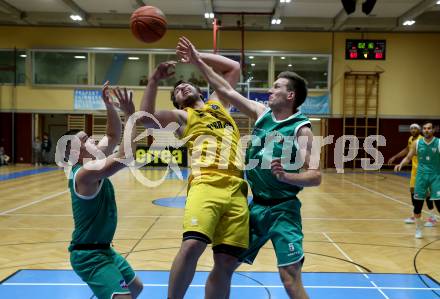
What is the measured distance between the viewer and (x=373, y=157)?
80.2 feet

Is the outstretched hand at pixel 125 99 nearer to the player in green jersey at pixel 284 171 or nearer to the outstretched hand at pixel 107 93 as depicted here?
the outstretched hand at pixel 107 93

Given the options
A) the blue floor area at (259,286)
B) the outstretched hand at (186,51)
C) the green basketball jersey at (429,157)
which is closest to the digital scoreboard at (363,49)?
the green basketball jersey at (429,157)

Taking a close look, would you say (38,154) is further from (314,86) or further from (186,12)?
(314,86)

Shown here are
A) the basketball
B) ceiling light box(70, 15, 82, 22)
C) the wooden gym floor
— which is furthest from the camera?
ceiling light box(70, 15, 82, 22)

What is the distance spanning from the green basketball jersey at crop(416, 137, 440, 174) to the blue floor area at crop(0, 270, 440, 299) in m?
3.32

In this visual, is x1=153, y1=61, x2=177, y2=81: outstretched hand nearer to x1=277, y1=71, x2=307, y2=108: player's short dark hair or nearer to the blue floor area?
x1=277, y1=71, x2=307, y2=108: player's short dark hair

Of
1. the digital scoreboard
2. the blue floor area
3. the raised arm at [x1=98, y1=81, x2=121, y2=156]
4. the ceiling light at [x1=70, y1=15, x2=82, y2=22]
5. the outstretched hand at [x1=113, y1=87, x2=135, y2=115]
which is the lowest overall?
the blue floor area

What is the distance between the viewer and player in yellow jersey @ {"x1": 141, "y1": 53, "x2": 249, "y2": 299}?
124 inches

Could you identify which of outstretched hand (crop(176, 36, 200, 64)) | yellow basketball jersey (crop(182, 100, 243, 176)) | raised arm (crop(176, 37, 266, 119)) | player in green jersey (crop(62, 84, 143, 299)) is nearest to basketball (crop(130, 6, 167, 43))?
raised arm (crop(176, 37, 266, 119))

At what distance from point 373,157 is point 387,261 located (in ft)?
63.8

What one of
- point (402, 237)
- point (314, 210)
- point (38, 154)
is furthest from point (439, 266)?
point (38, 154)

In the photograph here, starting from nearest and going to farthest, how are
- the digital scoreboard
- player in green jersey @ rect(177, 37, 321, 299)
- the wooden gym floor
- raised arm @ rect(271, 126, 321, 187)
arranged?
1. raised arm @ rect(271, 126, 321, 187)
2. player in green jersey @ rect(177, 37, 321, 299)
3. the wooden gym floor
4. the digital scoreboard

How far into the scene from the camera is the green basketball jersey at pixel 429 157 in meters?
8.11

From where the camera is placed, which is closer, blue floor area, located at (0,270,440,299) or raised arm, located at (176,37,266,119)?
raised arm, located at (176,37,266,119)
